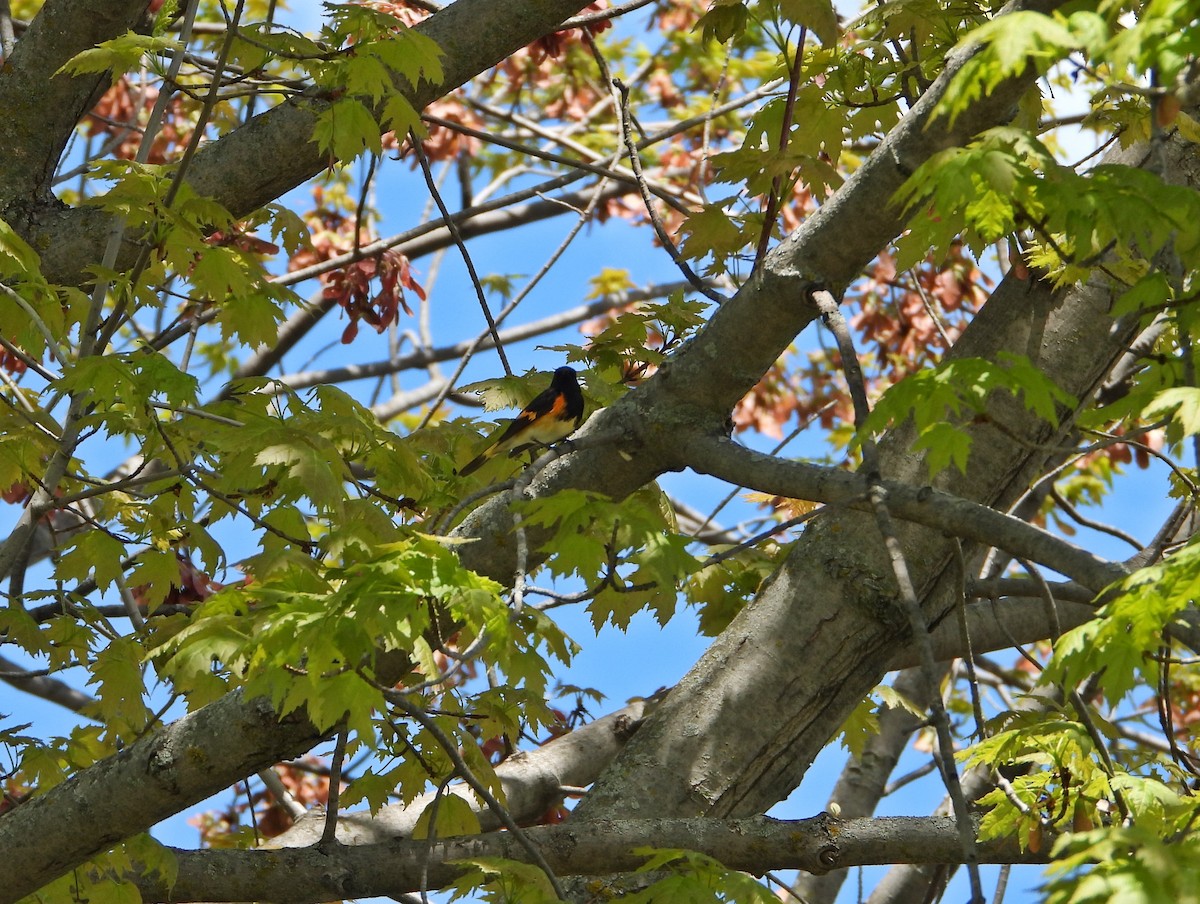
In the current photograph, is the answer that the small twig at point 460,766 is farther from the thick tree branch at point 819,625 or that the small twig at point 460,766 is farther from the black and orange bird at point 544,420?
the black and orange bird at point 544,420

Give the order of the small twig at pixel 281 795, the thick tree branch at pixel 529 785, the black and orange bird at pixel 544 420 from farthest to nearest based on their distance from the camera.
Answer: the small twig at pixel 281 795 → the black and orange bird at pixel 544 420 → the thick tree branch at pixel 529 785

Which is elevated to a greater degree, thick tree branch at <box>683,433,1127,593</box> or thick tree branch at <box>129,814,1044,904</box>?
thick tree branch at <box>683,433,1127,593</box>

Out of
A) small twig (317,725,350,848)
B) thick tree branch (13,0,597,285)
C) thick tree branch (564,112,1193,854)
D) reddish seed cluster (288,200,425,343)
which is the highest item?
reddish seed cluster (288,200,425,343)

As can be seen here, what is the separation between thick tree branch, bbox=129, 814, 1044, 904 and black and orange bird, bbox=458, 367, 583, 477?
1.33 metres

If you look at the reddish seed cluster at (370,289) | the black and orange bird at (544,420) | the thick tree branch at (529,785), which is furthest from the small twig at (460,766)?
the reddish seed cluster at (370,289)

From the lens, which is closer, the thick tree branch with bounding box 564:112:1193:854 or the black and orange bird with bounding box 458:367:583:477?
the thick tree branch with bounding box 564:112:1193:854

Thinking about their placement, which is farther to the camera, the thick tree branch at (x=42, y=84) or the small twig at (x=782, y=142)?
the thick tree branch at (x=42, y=84)

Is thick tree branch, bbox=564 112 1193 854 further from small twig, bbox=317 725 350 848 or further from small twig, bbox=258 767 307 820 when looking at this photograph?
small twig, bbox=258 767 307 820

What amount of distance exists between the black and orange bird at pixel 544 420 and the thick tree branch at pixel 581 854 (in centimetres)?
133

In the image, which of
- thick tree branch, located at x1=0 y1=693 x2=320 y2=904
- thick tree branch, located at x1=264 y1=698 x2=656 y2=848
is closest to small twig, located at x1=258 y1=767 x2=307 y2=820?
thick tree branch, located at x1=264 y1=698 x2=656 y2=848

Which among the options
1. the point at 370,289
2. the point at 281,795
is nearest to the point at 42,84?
the point at 370,289

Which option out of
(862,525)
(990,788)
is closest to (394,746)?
(862,525)

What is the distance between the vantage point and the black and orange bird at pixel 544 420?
4066 mm

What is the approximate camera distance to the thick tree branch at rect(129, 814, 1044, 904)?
2762mm
